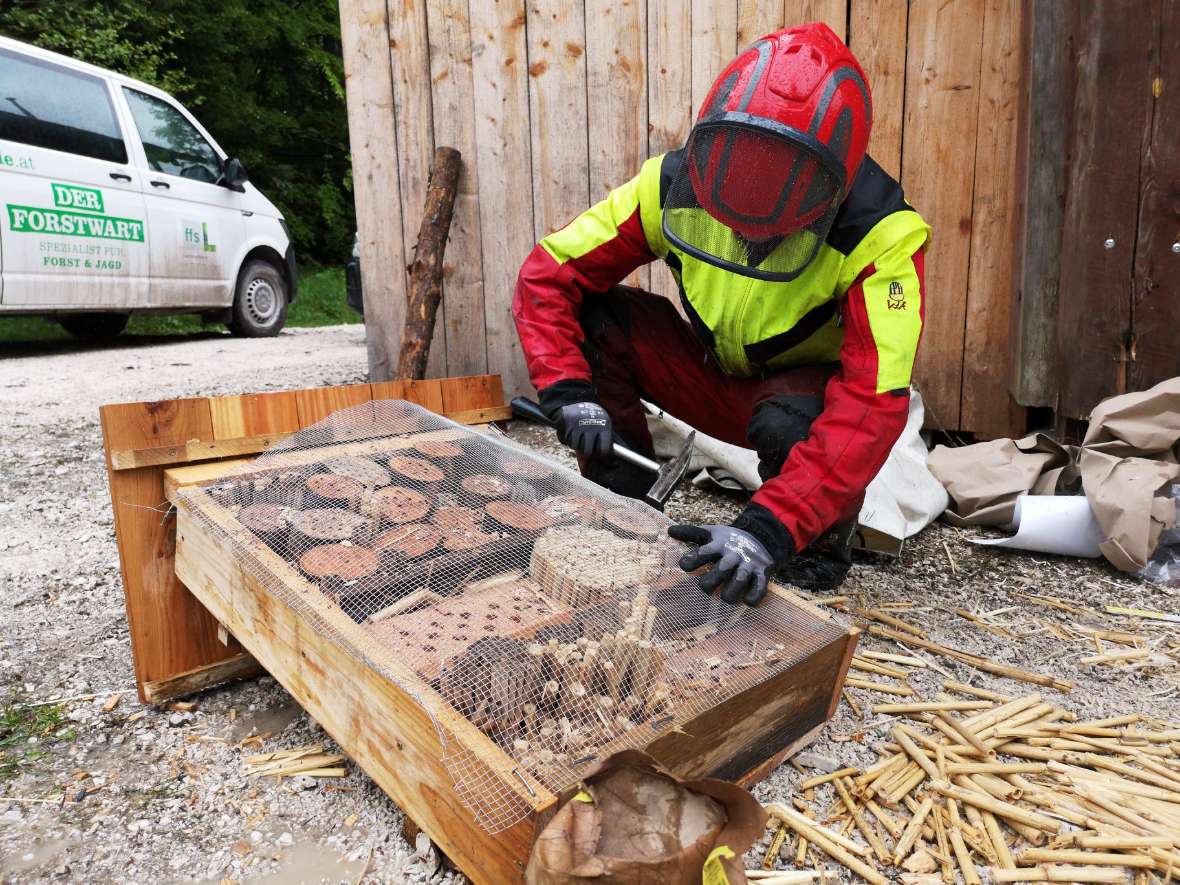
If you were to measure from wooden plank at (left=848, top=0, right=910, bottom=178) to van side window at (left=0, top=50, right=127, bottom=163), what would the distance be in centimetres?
501

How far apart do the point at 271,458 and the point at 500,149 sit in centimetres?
241

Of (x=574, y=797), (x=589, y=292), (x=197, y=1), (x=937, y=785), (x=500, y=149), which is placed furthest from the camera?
(x=197, y=1)

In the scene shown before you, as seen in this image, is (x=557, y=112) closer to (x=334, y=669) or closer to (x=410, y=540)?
(x=410, y=540)

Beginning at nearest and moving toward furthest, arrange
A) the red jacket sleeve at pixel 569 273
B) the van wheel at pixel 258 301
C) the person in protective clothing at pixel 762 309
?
1. the person in protective clothing at pixel 762 309
2. the red jacket sleeve at pixel 569 273
3. the van wheel at pixel 258 301

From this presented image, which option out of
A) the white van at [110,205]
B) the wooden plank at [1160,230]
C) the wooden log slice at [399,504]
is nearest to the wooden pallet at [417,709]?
the wooden log slice at [399,504]

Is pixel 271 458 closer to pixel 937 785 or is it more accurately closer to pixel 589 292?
pixel 589 292

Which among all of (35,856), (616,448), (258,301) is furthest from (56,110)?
(35,856)

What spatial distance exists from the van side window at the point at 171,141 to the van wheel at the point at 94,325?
1.44 metres

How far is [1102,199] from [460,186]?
2.62 m

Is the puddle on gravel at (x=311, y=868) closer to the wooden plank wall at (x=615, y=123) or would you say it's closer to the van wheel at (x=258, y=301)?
the wooden plank wall at (x=615, y=123)

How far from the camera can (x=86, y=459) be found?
3455mm

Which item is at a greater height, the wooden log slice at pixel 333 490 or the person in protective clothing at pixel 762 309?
the person in protective clothing at pixel 762 309

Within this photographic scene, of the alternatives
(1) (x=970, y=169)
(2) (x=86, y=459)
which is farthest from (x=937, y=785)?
(2) (x=86, y=459)

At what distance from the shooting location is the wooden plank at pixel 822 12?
3039 mm
